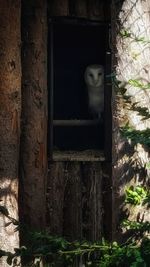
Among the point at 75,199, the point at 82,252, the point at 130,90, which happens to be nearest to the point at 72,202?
the point at 75,199

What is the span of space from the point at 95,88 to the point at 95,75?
171 millimetres

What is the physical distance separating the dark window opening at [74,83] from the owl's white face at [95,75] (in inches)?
7.6

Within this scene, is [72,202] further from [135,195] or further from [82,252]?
[82,252]

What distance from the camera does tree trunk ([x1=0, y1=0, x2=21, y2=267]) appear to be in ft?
14.5

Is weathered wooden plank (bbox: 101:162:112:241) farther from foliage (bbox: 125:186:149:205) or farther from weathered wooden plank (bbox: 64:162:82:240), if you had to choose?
foliage (bbox: 125:186:149:205)

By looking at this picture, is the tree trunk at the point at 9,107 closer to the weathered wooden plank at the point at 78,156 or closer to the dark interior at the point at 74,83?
the weathered wooden plank at the point at 78,156

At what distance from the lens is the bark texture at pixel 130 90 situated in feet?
14.1

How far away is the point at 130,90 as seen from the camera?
4.29 metres

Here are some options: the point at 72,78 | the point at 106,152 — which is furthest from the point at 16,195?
the point at 72,78

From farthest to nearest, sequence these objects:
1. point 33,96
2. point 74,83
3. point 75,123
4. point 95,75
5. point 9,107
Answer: point 74,83 < point 95,75 < point 75,123 < point 33,96 < point 9,107

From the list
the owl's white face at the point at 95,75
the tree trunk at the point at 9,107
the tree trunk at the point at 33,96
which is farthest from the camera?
the owl's white face at the point at 95,75

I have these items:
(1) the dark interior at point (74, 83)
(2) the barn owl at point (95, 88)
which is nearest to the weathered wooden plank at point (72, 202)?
(1) the dark interior at point (74, 83)

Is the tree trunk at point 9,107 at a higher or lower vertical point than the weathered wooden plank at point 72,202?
higher

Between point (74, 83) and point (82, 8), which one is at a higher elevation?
point (82, 8)
